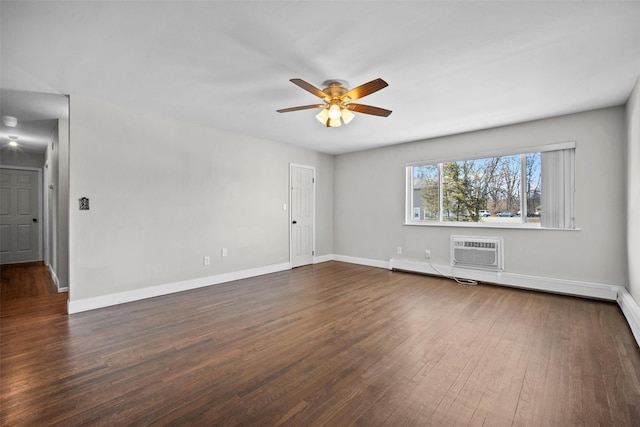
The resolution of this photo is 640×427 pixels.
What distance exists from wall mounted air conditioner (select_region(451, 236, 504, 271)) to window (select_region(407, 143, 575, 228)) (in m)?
0.32

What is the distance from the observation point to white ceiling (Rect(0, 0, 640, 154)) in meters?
1.88

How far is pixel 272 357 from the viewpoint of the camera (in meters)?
2.29

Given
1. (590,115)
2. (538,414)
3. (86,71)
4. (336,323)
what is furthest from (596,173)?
(86,71)

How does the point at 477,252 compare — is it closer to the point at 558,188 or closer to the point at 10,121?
the point at 558,188

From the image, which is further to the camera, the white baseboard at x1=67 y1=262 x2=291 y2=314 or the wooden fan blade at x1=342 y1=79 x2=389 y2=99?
the white baseboard at x1=67 y1=262 x2=291 y2=314

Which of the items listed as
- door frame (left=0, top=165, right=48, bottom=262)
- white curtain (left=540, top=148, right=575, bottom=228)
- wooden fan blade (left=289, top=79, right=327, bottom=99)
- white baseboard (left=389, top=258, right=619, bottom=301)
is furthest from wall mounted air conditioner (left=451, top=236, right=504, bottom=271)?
door frame (left=0, top=165, right=48, bottom=262)

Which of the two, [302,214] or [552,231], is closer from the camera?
[552,231]

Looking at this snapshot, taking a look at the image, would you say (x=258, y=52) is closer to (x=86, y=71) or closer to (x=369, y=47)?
(x=369, y=47)

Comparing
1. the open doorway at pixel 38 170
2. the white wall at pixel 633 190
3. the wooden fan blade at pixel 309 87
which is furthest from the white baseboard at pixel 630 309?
the open doorway at pixel 38 170

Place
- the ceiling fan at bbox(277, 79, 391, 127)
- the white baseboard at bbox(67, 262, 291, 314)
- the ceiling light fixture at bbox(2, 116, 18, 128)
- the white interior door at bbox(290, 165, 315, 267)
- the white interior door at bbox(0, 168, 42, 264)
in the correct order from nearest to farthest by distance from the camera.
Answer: the ceiling fan at bbox(277, 79, 391, 127) < the white baseboard at bbox(67, 262, 291, 314) < the ceiling light fixture at bbox(2, 116, 18, 128) < the white interior door at bbox(290, 165, 315, 267) < the white interior door at bbox(0, 168, 42, 264)

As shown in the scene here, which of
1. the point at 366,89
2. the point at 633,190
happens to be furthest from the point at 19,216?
the point at 633,190

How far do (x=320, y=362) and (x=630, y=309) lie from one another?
10.5 feet

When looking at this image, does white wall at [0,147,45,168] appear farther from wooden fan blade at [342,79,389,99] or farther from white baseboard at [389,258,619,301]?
white baseboard at [389,258,619,301]

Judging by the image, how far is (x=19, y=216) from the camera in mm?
6152
